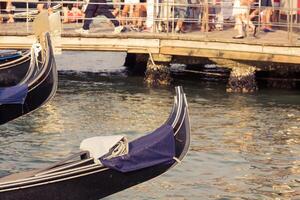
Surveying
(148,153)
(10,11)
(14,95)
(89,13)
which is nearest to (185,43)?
(89,13)

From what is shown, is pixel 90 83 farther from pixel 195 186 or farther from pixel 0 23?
pixel 195 186

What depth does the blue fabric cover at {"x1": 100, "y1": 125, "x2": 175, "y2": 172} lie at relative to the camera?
10391 millimetres

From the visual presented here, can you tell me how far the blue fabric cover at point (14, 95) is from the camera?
608 inches

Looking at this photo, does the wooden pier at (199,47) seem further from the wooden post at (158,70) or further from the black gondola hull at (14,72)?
the black gondola hull at (14,72)

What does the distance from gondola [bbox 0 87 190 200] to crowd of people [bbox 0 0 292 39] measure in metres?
11.9

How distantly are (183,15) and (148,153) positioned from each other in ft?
46.1

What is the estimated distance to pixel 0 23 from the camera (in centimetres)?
2602

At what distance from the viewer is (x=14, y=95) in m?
15.5

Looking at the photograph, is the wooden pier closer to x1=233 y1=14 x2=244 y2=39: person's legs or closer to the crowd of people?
x1=233 y1=14 x2=244 y2=39: person's legs

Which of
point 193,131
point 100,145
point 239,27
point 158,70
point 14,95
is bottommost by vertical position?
point 193,131

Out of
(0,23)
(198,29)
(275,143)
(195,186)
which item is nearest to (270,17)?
(198,29)

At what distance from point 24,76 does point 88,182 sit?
804 centimetres

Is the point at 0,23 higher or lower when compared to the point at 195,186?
higher

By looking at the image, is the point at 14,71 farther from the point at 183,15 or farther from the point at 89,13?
the point at 183,15
